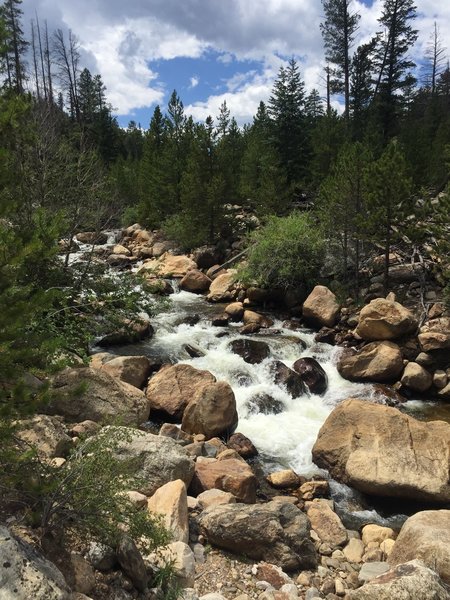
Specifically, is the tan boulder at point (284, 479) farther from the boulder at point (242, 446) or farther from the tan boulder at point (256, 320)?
the tan boulder at point (256, 320)

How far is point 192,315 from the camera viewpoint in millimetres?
16609

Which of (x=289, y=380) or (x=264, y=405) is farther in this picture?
(x=289, y=380)

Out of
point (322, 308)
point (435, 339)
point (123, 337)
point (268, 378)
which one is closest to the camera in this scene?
point (268, 378)

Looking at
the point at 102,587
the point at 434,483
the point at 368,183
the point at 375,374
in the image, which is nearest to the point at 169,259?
the point at 368,183

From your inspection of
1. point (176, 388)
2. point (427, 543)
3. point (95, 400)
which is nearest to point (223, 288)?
point (176, 388)

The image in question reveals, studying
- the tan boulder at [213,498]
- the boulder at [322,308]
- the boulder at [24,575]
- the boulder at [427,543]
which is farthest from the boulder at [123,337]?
the boulder at [24,575]

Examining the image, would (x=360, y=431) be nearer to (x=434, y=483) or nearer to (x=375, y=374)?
(x=434, y=483)

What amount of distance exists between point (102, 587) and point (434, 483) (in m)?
5.82

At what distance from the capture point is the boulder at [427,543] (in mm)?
5121

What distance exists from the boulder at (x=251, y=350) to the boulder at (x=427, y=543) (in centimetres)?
722

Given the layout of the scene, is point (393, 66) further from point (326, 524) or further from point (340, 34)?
point (326, 524)

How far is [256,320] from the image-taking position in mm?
16047

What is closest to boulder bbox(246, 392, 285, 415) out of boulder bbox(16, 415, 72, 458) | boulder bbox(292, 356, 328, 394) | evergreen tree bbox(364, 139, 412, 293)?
boulder bbox(292, 356, 328, 394)

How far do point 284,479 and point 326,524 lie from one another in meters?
1.39
